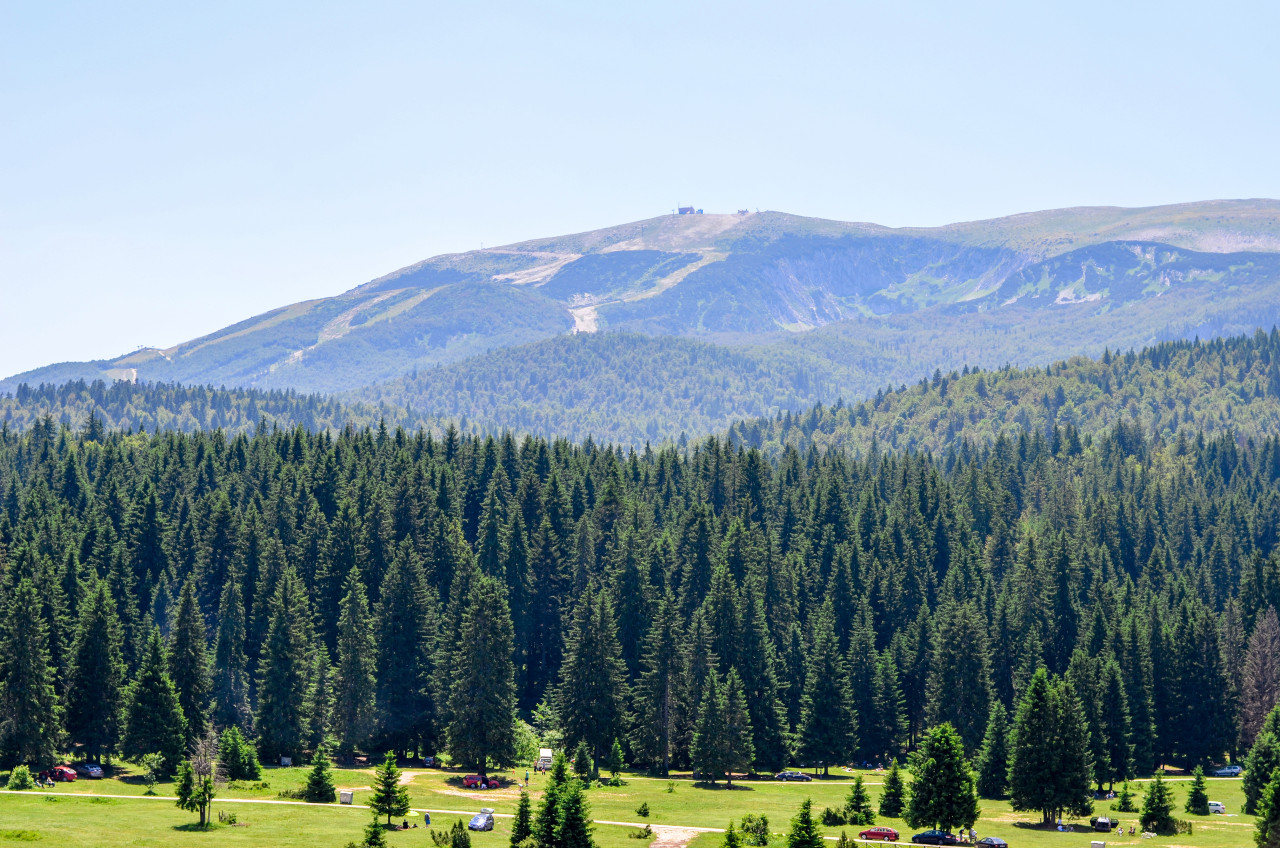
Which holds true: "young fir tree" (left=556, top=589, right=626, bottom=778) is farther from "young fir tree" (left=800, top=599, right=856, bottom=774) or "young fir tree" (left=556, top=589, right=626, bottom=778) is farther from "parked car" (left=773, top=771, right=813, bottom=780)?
"young fir tree" (left=800, top=599, right=856, bottom=774)

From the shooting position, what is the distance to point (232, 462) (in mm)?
191875

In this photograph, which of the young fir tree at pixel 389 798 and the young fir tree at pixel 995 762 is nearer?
the young fir tree at pixel 389 798

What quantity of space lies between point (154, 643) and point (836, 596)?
76.5m

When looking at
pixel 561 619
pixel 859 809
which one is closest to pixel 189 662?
pixel 561 619

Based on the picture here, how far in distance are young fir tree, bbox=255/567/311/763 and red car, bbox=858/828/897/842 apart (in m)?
50.9

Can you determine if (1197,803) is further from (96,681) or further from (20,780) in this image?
(96,681)

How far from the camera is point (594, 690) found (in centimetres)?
12669

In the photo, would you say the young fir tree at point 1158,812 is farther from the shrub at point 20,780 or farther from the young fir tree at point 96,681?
the young fir tree at point 96,681

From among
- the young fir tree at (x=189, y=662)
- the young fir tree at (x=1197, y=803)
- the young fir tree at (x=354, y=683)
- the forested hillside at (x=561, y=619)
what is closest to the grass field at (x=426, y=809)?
the young fir tree at (x=1197, y=803)

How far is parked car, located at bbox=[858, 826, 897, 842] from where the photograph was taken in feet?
299

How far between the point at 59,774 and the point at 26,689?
8543mm

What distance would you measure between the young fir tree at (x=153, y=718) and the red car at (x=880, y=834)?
169 ft

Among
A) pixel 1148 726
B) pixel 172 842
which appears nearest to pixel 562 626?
pixel 1148 726

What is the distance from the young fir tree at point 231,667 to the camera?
127938 millimetres
